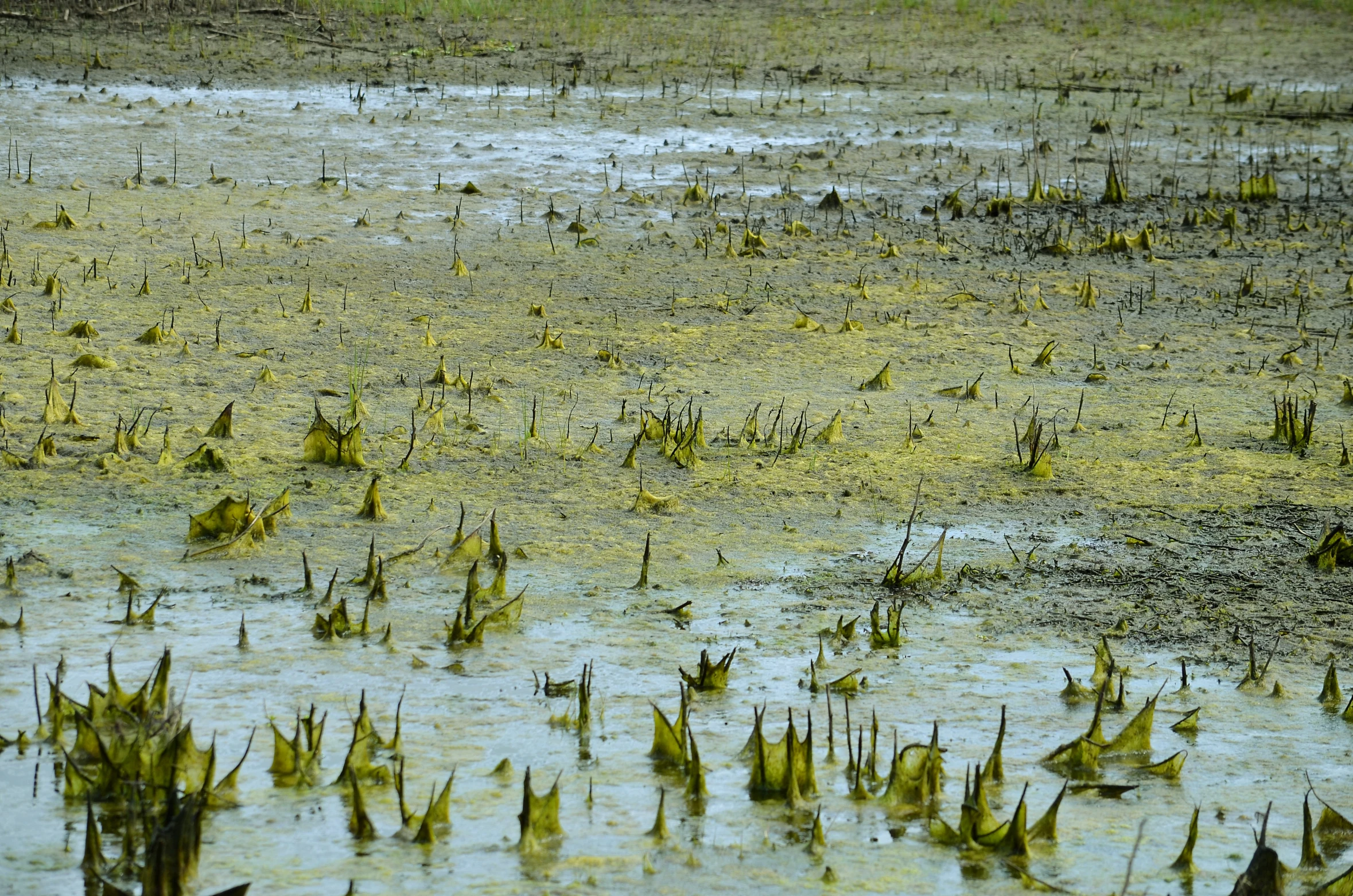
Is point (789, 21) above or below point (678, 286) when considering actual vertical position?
above

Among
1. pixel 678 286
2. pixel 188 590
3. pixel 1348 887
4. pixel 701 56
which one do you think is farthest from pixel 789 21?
pixel 1348 887

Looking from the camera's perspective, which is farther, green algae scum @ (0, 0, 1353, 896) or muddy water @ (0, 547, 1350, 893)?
Result: green algae scum @ (0, 0, 1353, 896)

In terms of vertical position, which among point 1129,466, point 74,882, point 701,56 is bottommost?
point 74,882

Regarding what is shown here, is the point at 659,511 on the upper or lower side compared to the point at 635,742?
upper

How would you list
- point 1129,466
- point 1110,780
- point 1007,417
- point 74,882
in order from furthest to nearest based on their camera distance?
point 1007,417 < point 1129,466 < point 1110,780 < point 74,882

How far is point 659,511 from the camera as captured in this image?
4254mm

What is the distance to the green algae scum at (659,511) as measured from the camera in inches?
101

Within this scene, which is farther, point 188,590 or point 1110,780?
point 188,590

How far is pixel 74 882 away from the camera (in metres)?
2.28

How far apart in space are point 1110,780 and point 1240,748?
35 cm

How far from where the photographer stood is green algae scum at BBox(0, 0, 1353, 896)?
2.56 meters

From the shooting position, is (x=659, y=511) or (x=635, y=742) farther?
(x=659, y=511)

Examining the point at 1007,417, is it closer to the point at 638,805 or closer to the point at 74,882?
the point at 638,805

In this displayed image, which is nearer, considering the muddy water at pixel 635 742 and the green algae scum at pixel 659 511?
the muddy water at pixel 635 742
